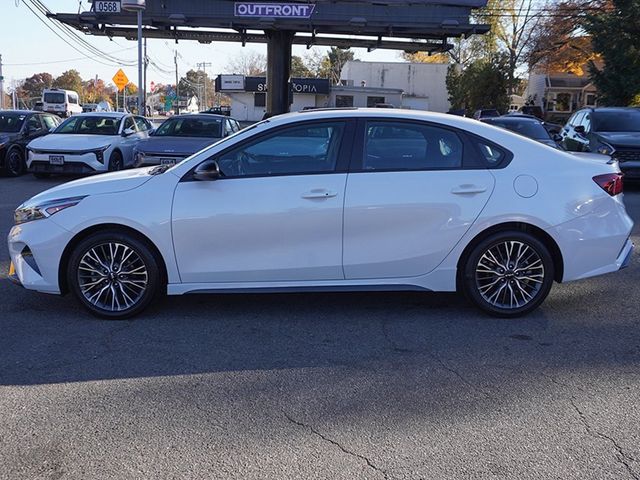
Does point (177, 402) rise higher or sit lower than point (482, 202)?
lower

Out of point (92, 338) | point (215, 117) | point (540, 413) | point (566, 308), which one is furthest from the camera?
point (215, 117)

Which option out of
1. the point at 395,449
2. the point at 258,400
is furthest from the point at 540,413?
the point at 258,400

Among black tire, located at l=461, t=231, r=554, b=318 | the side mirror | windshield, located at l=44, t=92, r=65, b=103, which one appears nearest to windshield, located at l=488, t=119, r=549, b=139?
black tire, located at l=461, t=231, r=554, b=318

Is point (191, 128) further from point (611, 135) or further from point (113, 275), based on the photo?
point (611, 135)

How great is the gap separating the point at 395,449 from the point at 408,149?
2.74m

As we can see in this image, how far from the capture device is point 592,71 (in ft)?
106

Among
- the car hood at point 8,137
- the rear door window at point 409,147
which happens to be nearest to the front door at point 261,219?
the rear door window at point 409,147

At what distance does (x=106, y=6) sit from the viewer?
998 inches

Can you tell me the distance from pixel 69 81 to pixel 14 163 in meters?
107

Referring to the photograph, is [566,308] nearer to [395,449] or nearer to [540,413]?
[540,413]

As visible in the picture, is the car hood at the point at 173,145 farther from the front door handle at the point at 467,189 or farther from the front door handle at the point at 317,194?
the front door handle at the point at 467,189

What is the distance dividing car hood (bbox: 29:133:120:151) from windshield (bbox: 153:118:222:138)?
156 cm

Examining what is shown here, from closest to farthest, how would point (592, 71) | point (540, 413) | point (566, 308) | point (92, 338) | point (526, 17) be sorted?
point (540, 413), point (92, 338), point (566, 308), point (592, 71), point (526, 17)

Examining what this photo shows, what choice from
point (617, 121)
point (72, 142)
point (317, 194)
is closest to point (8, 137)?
point (72, 142)
